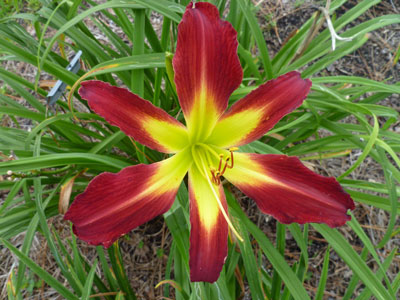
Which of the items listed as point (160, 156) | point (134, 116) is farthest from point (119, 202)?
point (160, 156)

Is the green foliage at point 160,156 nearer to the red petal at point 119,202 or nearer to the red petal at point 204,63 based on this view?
the red petal at point 204,63

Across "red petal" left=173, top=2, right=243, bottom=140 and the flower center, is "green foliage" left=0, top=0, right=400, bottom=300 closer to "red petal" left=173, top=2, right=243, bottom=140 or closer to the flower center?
"red petal" left=173, top=2, right=243, bottom=140

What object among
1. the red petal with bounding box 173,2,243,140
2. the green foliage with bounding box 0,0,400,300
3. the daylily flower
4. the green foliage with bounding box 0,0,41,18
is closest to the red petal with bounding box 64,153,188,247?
the daylily flower

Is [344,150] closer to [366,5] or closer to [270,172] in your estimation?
[366,5]

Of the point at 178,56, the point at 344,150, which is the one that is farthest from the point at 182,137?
the point at 344,150

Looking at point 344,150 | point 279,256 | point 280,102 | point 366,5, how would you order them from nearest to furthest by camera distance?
point 280,102 < point 279,256 < point 366,5 < point 344,150

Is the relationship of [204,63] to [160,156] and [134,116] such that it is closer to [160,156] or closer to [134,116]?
[134,116]
